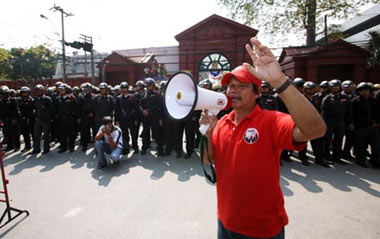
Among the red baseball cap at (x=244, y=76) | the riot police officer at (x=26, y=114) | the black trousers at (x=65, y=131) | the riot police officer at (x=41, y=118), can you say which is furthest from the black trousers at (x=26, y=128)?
the red baseball cap at (x=244, y=76)

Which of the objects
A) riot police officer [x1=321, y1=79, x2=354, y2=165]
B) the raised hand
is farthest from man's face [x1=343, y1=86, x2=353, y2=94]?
the raised hand

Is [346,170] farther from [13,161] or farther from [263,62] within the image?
[13,161]

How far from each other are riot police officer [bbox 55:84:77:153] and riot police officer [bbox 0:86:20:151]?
133 cm

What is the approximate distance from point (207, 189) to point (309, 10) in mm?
18105

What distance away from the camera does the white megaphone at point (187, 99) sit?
1.72 meters

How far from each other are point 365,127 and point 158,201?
5.24 metres

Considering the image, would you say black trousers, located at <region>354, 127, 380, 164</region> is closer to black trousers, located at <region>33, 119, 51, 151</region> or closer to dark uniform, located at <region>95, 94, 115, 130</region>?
dark uniform, located at <region>95, 94, 115, 130</region>

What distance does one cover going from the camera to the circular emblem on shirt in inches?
57.1

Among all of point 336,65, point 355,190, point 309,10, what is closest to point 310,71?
point 336,65

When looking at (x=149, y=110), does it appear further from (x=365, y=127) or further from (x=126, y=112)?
(x=365, y=127)

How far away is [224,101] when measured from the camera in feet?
5.67

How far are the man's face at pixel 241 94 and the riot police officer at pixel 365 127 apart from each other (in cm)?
535

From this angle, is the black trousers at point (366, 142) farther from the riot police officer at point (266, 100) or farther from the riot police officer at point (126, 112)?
the riot police officer at point (126, 112)

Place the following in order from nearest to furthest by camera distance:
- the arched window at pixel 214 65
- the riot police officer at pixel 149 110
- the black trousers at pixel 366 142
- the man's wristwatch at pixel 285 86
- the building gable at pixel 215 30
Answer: the man's wristwatch at pixel 285 86
the black trousers at pixel 366 142
the riot police officer at pixel 149 110
the building gable at pixel 215 30
the arched window at pixel 214 65
